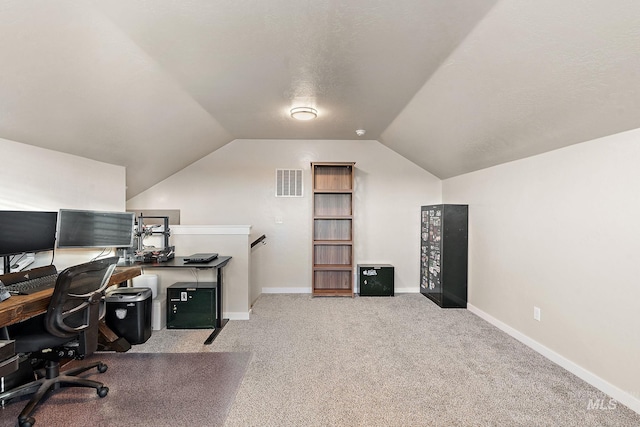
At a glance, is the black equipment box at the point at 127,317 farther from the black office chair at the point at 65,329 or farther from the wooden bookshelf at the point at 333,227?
the wooden bookshelf at the point at 333,227

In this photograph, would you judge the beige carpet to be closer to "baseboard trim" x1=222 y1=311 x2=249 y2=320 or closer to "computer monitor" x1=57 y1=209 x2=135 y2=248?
"baseboard trim" x1=222 y1=311 x2=249 y2=320

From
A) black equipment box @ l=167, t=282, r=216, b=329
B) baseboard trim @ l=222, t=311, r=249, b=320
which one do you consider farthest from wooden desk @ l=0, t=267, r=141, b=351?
baseboard trim @ l=222, t=311, r=249, b=320

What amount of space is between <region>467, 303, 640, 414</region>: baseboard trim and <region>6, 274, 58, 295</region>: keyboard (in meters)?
3.97

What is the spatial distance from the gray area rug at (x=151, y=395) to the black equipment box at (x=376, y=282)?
230 cm

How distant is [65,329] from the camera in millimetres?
1801

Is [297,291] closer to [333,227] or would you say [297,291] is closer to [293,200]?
[333,227]

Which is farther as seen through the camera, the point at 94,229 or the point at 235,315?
the point at 235,315

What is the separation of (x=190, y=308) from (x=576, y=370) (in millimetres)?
3562

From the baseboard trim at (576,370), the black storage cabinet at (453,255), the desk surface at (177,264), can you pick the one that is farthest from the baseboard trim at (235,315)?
the baseboard trim at (576,370)

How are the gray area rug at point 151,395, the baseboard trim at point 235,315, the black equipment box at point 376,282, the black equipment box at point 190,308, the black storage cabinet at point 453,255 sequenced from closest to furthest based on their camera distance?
1. the gray area rug at point 151,395
2. the black equipment box at point 190,308
3. the baseboard trim at point 235,315
4. the black storage cabinet at point 453,255
5. the black equipment box at point 376,282

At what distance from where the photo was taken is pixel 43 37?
164cm

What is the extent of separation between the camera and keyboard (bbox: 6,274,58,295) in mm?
1874

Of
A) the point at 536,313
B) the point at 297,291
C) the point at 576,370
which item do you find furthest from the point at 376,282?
the point at 576,370

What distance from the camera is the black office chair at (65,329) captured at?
1.75m
